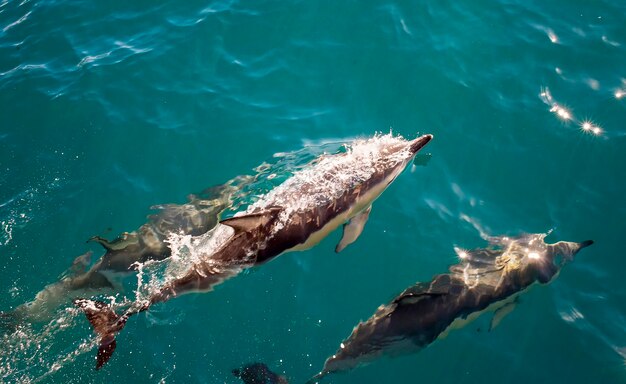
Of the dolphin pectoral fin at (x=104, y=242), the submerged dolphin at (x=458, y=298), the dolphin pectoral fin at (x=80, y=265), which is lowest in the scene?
the submerged dolphin at (x=458, y=298)

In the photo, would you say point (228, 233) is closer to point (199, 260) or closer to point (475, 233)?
point (199, 260)

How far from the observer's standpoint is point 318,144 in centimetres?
995

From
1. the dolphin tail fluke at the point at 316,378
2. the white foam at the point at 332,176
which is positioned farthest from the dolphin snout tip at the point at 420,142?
the dolphin tail fluke at the point at 316,378

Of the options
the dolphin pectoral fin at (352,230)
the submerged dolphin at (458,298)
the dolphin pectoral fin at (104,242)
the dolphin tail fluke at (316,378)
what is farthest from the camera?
the dolphin pectoral fin at (104,242)

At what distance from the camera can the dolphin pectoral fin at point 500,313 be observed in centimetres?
799

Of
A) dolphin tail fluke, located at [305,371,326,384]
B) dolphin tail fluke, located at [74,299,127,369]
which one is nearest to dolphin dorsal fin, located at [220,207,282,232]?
dolphin tail fluke, located at [74,299,127,369]

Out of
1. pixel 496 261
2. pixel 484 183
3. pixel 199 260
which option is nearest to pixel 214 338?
pixel 199 260

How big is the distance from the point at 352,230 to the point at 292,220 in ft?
4.44

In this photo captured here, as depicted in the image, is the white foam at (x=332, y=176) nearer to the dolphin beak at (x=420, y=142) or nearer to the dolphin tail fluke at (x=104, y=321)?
the dolphin beak at (x=420, y=142)

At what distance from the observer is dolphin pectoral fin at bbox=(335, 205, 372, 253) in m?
8.19

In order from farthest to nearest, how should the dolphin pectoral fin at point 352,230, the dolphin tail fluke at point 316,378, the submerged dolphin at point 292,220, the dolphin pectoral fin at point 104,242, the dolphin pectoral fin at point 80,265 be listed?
the dolphin pectoral fin at point 80,265, the dolphin pectoral fin at point 104,242, the dolphin pectoral fin at point 352,230, the dolphin tail fluke at point 316,378, the submerged dolphin at point 292,220

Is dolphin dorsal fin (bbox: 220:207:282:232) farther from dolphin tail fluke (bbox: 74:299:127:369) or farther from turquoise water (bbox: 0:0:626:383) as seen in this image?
dolphin tail fluke (bbox: 74:299:127:369)

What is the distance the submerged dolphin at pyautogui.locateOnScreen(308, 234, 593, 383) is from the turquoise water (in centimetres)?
35

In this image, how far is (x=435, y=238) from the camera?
896 centimetres
